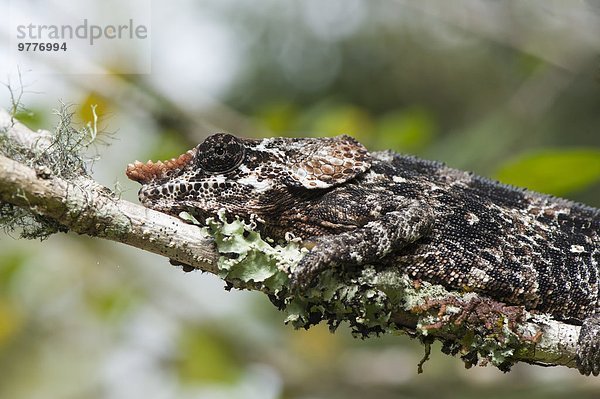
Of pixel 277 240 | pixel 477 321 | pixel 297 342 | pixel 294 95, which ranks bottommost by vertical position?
pixel 477 321

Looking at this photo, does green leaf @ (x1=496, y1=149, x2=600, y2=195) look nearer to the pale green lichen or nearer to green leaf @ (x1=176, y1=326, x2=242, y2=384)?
the pale green lichen

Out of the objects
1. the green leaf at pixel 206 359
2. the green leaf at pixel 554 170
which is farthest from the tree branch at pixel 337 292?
the green leaf at pixel 206 359

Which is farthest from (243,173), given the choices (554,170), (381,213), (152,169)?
(554,170)

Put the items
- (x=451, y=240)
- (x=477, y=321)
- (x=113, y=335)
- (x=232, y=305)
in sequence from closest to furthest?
(x=477, y=321) → (x=451, y=240) → (x=113, y=335) → (x=232, y=305)

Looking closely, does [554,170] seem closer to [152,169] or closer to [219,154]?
[219,154]

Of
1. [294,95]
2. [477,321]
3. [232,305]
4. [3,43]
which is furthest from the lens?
A: [232,305]

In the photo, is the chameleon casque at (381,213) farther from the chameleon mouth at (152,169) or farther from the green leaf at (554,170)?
the green leaf at (554,170)

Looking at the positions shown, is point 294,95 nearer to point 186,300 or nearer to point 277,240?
point 186,300

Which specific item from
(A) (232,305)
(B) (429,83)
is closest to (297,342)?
(A) (232,305)
